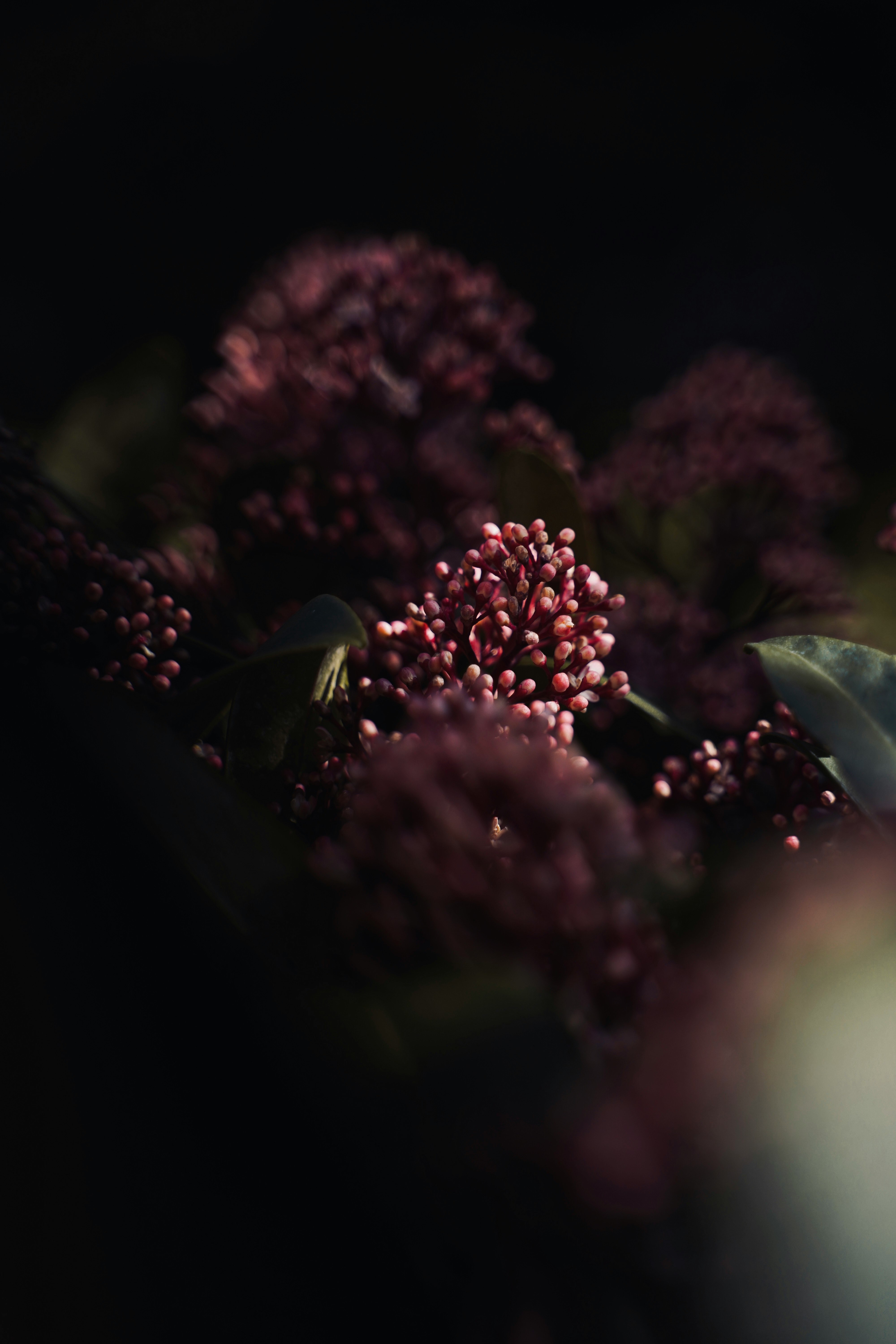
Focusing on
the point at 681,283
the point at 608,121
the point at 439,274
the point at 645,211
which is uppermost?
the point at 608,121

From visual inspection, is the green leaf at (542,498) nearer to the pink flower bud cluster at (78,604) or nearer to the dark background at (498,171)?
the pink flower bud cluster at (78,604)

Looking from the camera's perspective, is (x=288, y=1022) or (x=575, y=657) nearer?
(x=288, y=1022)

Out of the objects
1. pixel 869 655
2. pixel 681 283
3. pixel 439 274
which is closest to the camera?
pixel 869 655

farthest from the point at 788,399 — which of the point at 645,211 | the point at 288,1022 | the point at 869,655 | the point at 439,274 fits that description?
the point at 645,211

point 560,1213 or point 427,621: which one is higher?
point 427,621

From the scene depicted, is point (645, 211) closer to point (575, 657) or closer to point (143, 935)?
point (575, 657)

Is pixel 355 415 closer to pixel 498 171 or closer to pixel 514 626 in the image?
pixel 514 626

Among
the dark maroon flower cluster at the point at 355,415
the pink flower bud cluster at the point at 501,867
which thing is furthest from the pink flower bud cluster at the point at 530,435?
the pink flower bud cluster at the point at 501,867
